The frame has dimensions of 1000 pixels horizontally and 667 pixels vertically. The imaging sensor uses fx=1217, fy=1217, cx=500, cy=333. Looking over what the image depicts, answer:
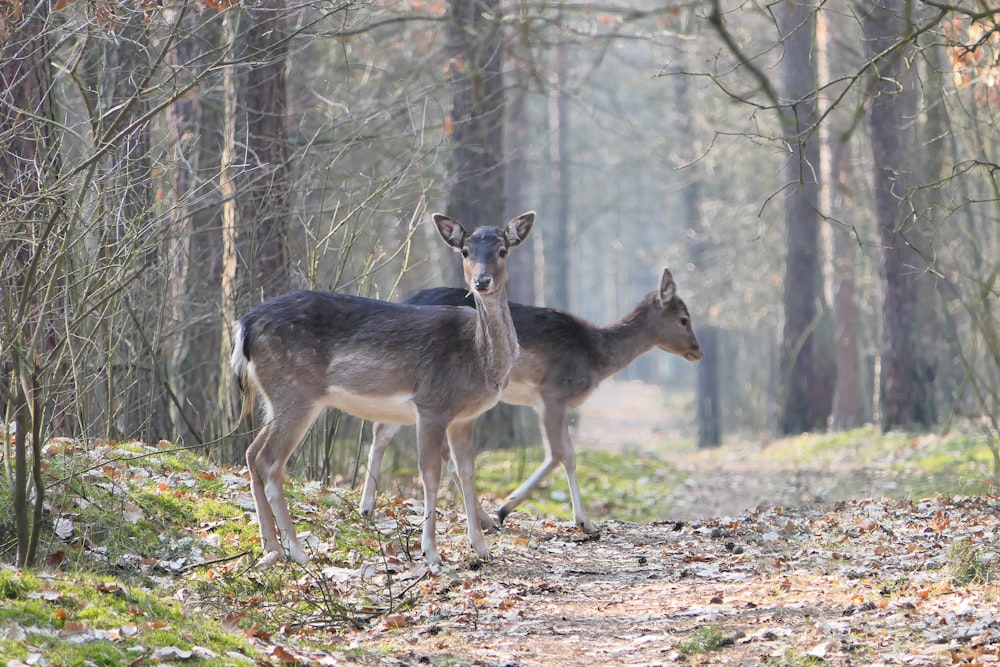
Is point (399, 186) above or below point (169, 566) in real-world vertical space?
above

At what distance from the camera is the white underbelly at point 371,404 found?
30.0 ft

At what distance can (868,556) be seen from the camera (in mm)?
8953

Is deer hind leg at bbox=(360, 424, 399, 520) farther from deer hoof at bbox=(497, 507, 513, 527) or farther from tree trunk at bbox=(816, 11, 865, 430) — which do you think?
tree trunk at bbox=(816, 11, 865, 430)

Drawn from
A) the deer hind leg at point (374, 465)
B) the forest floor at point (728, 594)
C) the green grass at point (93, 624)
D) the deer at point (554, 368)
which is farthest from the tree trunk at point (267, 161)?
the green grass at point (93, 624)

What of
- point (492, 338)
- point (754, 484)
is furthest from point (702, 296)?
point (492, 338)

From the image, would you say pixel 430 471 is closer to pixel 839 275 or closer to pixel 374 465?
→ pixel 374 465

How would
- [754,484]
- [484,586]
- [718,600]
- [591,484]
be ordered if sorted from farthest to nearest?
[754,484] < [591,484] < [484,586] < [718,600]

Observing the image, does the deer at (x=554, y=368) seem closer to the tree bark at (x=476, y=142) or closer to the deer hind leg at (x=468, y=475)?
the deer hind leg at (x=468, y=475)

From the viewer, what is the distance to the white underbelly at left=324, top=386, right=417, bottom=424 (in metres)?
9.14

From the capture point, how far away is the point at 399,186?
36.0 feet

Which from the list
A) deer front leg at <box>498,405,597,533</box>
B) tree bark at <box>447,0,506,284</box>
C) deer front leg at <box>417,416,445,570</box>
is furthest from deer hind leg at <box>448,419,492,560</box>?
tree bark at <box>447,0,506,284</box>

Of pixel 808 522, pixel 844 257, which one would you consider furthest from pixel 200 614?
pixel 844 257

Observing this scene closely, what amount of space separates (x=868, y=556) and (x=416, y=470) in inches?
262

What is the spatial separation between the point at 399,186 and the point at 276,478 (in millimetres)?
3306
